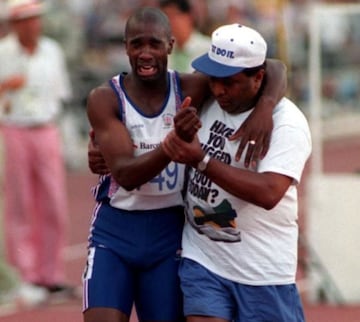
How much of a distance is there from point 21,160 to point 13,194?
0.31m

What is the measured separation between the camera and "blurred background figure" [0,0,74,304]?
42.8ft

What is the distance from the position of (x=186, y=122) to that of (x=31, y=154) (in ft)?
21.0

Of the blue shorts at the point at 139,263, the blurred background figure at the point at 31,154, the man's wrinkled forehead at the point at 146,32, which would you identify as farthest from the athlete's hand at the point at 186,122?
the blurred background figure at the point at 31,154

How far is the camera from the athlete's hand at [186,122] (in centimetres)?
688

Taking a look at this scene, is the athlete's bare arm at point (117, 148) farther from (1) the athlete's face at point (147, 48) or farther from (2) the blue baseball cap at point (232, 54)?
(2) the blue baseball cap at point (232, 54)

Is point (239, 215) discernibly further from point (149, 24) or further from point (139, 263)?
point (149, 24)

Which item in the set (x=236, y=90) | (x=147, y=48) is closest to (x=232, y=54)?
(x=236, y=90)

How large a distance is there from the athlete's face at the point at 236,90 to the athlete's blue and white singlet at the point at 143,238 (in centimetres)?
31

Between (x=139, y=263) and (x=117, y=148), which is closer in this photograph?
(x=117, y=148)

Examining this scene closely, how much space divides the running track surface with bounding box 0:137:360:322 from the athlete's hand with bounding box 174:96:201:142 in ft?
15.1

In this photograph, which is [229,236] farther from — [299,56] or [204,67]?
[299,56]

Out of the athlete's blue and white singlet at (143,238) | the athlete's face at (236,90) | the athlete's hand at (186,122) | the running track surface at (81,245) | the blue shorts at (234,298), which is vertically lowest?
the running track surface at (81,245)

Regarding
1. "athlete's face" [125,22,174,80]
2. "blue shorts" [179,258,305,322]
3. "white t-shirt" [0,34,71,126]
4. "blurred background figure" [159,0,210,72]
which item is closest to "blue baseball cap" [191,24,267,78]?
"athlete's face" [125,22,174,80]

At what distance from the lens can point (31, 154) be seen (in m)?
13.1
